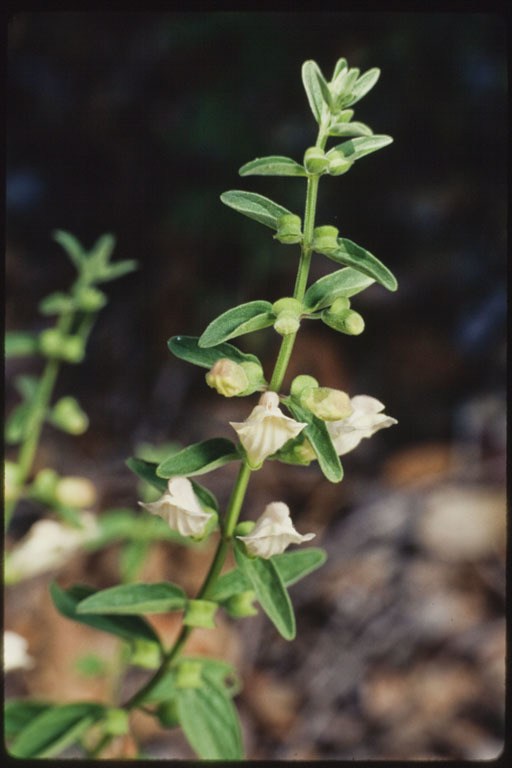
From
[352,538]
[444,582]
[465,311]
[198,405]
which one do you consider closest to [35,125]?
[198,405]

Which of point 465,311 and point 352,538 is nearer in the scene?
point 352,538

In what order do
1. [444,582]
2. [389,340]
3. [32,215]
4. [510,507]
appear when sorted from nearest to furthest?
[510,507]
[444,582]
[389,340]
[32,215]

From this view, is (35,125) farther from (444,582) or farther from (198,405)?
(444,582)

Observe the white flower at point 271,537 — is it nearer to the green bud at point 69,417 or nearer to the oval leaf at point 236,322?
the oval leaf at point 236,322

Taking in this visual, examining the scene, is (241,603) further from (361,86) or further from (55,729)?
(361,86)

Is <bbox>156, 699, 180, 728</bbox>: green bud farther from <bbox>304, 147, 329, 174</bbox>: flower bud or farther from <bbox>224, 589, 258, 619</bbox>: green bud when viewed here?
<bbox>304, 147, 329, 174</bbox>: flower bud

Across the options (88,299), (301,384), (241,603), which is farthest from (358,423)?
(88,299)
